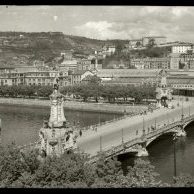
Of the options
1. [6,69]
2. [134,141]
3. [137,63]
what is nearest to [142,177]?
[134,141]

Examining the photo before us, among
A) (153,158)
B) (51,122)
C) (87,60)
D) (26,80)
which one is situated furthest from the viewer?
(87,60)

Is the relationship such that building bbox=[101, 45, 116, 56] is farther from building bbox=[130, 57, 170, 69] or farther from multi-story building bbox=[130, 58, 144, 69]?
building bbox=[130, 57, 170, 69]

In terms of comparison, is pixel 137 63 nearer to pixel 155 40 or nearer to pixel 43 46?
pixel 155 40

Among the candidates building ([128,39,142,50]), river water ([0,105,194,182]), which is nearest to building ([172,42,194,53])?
building ([128,39,142,50])
